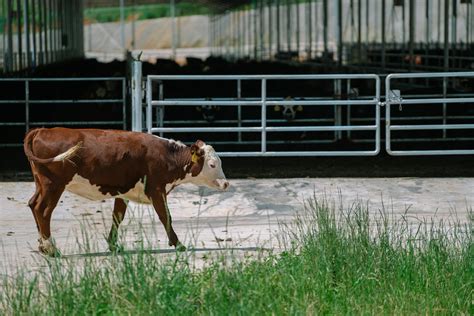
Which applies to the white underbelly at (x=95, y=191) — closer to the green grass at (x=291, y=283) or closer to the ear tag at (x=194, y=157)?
the ear tag at (x=194, y=157)

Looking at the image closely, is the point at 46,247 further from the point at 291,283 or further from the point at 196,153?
the point at 291,283

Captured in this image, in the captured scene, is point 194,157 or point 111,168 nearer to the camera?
point 111,168

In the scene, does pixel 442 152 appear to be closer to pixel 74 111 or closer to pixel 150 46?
pixel 74 111

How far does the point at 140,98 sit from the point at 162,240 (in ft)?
9.20

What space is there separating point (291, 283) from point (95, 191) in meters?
2.77

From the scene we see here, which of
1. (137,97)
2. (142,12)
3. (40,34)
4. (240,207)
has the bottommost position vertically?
(240,207)

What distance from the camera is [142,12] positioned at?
6556 cm

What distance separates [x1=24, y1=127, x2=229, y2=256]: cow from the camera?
31.1 ft

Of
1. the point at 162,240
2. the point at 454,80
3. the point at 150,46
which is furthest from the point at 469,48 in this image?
the point at 150,46

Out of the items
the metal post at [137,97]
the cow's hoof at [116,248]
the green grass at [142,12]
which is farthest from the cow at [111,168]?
the green grass at [142,12]

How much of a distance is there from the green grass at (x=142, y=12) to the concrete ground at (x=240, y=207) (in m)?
48.4

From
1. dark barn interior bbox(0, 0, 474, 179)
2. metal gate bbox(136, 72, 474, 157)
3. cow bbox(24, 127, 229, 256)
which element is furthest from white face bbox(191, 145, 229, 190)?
dark barn interior bbox(0, 0, 474, 179)

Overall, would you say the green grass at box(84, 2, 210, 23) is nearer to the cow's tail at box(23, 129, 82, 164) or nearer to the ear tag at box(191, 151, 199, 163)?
the ear tag at box(191, 151, 199, 163)

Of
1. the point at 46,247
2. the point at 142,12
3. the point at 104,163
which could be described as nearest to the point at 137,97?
the point at 104,163
